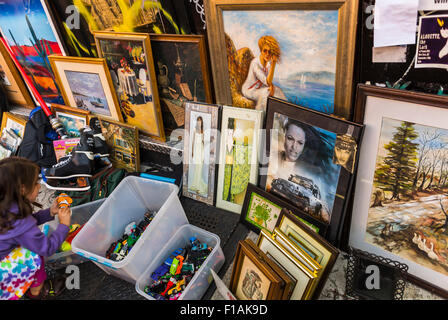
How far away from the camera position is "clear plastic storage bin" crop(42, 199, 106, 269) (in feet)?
4.62

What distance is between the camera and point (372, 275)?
1.11 m

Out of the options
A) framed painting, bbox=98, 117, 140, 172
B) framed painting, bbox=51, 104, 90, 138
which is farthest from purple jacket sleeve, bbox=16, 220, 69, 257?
framed painting, bbox=51, 104, 90, 138

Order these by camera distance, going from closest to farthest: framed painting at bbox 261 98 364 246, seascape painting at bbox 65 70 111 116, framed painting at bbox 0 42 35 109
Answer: framed painting at bbox 261 98 364 246
seascape painting at bbox 65 70 111 116
framed painting at bbox 0 42 35 109

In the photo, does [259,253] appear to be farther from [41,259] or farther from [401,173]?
[41,259]

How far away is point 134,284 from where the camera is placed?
1286 millimetres

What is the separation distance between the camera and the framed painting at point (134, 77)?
1.47 meters

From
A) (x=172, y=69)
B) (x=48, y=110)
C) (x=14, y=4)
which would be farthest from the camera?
(x=48, y=110)

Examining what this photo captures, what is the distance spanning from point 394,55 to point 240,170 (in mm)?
773

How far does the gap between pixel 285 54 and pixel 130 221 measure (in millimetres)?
1123

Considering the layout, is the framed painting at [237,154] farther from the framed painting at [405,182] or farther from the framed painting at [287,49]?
the framed painting at [405,182]

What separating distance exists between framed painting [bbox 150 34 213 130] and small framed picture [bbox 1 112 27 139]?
1.16 meters

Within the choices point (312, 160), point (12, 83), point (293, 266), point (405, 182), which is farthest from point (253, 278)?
point (12, 83)

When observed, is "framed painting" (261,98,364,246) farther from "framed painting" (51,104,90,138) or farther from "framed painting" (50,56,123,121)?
"framed painting" (51,104,90,138)
